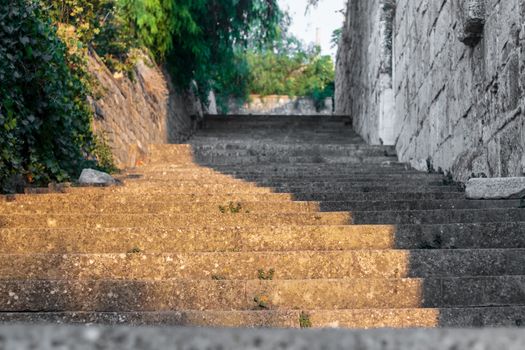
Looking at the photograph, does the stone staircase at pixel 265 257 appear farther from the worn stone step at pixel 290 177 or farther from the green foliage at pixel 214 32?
the green foliage at pixel 214 32

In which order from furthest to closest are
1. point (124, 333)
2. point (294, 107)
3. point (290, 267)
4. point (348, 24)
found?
point (294, 107) < point (348, 24) < point (290, 267) < point (124, 333)

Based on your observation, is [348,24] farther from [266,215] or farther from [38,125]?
[266,215]

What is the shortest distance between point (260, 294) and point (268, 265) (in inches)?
13.2

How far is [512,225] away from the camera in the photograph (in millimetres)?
3049

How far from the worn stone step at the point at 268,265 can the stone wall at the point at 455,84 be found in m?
0.98

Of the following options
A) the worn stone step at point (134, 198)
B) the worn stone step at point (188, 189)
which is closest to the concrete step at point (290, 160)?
the worn stone step at point (188, 189)

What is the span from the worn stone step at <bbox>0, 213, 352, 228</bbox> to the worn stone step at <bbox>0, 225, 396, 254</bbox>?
0.33 metres

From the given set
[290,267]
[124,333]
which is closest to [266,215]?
[290,267]

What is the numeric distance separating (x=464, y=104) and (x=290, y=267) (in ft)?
8.29

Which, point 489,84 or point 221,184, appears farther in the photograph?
point 221,184

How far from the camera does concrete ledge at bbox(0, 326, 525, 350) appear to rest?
527mm

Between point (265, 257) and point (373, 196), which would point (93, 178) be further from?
point (265, 257)

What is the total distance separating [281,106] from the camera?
1978cm

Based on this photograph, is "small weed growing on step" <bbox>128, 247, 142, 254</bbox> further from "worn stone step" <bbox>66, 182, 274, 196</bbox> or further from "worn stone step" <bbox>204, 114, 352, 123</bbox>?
"worn stone step" <bbox>204, 114, 352, 123</bbox>
